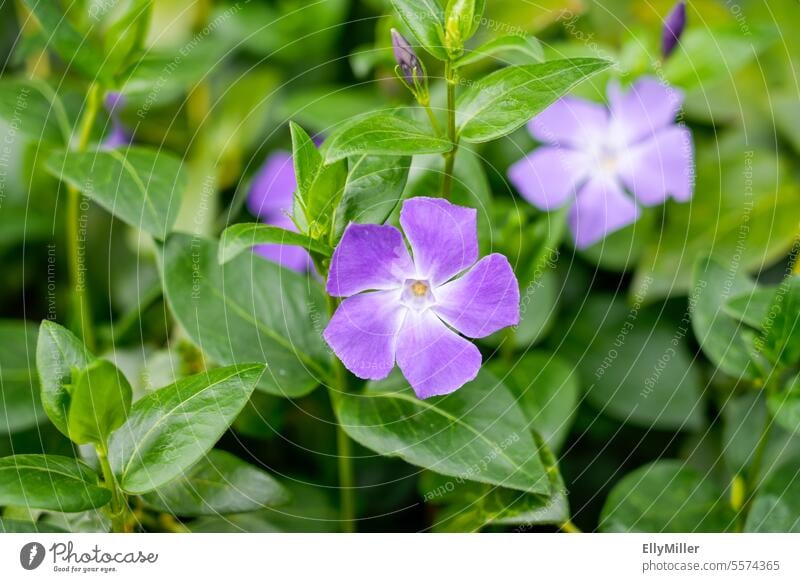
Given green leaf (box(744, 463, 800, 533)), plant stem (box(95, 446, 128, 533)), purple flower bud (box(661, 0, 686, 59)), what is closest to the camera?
plant stem (box(95, 446, 128, 533))

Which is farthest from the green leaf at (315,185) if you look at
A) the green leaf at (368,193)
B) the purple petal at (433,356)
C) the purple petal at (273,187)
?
the purple petal at (273,187)

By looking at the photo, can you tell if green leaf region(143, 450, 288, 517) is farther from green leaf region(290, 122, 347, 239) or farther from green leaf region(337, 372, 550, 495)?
green leaf region(290, 122, 347, 239)

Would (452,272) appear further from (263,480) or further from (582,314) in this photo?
(582,314)

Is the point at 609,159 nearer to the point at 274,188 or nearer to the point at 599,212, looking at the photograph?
the point at 599,212

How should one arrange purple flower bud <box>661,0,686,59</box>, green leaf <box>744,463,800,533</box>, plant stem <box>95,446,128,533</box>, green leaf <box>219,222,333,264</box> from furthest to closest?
purple flower bud <box>661,0,686,59</box> < green leaf <box>744,463,800,533</box> < plant stem <box>95,446,128,533</box> < green leaf <box>219,222,333,264</box>

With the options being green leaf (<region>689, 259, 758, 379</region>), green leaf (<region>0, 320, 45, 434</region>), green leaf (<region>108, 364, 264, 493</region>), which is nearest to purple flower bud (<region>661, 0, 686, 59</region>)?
green leaf (<region>689, 259, 758, 379</region>)

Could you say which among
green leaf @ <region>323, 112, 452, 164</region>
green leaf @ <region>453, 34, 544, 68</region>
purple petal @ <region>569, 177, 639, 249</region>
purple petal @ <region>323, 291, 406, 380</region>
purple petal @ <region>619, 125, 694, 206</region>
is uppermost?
green leaf @ <region>453, 34, 544, 68</region>
